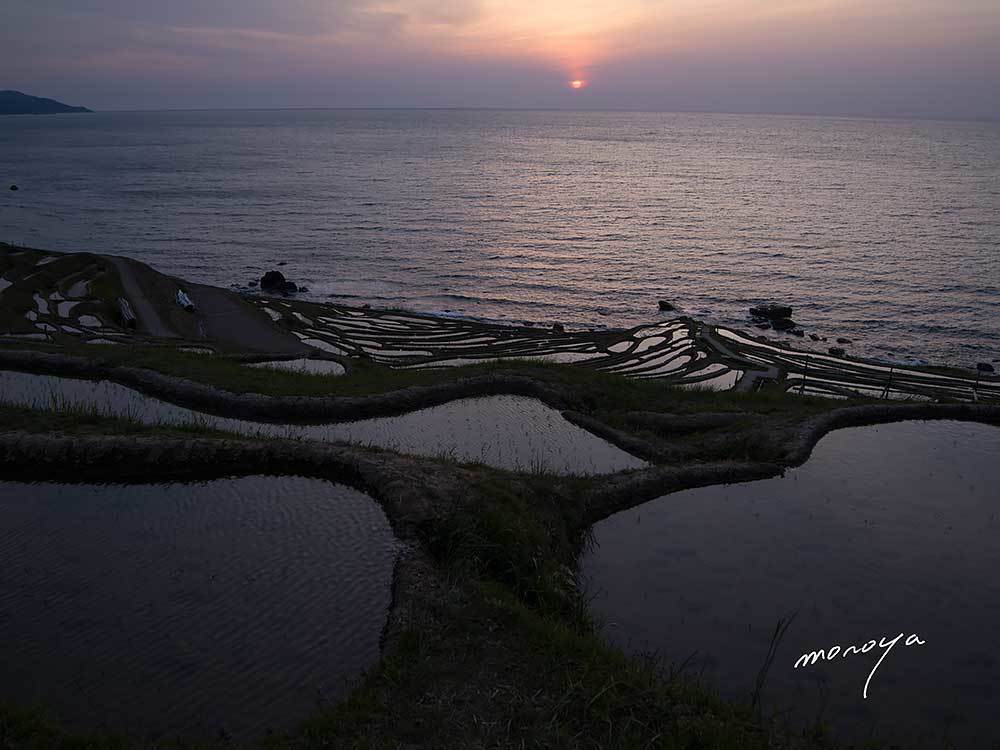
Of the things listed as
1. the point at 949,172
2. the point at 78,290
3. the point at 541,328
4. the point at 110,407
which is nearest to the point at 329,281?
the point at 78,290

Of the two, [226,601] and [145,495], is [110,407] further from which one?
[226,601]

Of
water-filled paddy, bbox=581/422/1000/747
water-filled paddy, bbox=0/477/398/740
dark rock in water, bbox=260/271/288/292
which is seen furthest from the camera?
dark rock in water, bbox=260/271/288/292

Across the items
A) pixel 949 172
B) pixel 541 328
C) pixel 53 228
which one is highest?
pixel 949 172

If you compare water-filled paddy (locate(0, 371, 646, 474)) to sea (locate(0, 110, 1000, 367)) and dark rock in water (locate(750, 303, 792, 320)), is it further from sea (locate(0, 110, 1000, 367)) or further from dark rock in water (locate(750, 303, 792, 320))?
dark rock in water (locate(750, 303, 792, 320))
